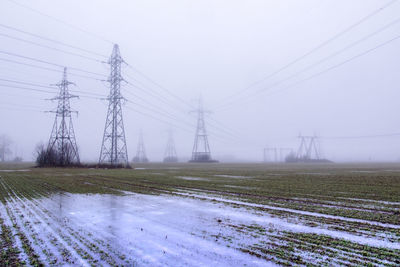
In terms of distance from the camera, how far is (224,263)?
4.41 meters

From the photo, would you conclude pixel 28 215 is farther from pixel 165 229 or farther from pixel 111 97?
pixel 111 97

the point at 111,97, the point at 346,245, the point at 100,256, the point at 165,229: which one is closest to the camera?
the point at 100,256

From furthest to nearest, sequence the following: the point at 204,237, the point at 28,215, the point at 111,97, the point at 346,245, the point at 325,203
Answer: the point at 111,97
the point at 325,203
the point at 28,215
the point at 204,237
the point at 346,245

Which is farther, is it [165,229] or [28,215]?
[28,215]

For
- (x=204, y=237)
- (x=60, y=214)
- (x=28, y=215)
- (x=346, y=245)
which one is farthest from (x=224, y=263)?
(x=28, y=215)

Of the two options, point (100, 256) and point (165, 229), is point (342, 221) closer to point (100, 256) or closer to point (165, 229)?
point (165, 229)

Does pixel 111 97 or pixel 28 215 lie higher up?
pixel 111 97

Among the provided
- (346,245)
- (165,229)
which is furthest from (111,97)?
(346,245)

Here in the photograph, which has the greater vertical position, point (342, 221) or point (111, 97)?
point (111, 97)

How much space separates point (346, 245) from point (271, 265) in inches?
73.5

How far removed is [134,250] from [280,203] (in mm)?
6442

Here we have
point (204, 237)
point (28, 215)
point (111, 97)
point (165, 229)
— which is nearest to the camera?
point (204, 237)

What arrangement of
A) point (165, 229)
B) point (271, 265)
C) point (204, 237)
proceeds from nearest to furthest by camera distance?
1. point (271, 265)
2. point (204, 237)
3. point (165, 229)

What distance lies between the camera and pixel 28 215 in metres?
8.17
